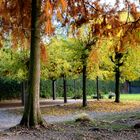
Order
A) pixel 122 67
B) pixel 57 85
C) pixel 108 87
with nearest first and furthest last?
pixel 122 67, pixel 57 85, pixel 108 87

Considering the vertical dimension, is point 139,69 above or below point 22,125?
above

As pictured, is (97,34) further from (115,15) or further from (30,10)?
(30,10)

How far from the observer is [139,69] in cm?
3403

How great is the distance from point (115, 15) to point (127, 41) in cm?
96

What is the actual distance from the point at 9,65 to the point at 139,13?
1677cm

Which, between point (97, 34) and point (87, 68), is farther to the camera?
point (87, 68)

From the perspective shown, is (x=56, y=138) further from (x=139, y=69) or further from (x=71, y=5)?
(x=139, y=69)

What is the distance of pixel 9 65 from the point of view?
96.3 ft

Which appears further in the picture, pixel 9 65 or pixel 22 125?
pixel 9 65

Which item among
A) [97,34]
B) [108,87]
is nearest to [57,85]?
[108,87]

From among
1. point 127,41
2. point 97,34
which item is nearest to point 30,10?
point 97,34

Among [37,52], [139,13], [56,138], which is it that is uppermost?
[139,13]

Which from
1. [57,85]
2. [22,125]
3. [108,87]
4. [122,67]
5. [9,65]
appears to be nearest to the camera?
[22,125]

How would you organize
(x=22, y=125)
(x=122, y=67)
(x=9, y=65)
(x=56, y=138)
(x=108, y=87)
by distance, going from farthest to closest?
(x=108, y=87)
(x=122, y=67)
(x=9, y=65)
(x=22, y=125)
(x=56, y=138)
